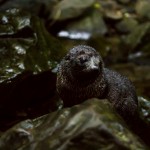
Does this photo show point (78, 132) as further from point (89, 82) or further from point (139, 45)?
point (139, 45)

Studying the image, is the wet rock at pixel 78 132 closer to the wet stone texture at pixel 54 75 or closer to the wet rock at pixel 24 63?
the wet stone texture at pixel 54 75

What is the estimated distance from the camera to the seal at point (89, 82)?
4.31 m

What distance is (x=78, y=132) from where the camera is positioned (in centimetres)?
341

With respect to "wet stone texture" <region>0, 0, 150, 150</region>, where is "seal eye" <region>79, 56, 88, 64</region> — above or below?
above

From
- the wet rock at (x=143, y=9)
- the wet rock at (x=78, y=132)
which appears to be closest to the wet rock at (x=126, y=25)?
the wet rock at (x=143, y=9)

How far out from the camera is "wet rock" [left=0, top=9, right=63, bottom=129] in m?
5.78

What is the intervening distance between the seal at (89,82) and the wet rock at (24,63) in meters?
1.25

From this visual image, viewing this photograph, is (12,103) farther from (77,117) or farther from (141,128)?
(77,117)

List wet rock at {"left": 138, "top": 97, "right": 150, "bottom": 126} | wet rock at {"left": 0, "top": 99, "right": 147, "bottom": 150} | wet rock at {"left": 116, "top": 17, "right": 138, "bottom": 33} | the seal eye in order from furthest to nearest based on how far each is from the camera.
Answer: wet rock at {"left": 116, "top": 17, "right": 138, "bottom": 33}, wet rock at {"left": 138, "top": 97, "right": 150, "bottom": 126}, the seal eye, wet rock at {"left": 0, "top": 99, "right": 147, "bottom": 150}

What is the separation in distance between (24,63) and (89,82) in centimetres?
165

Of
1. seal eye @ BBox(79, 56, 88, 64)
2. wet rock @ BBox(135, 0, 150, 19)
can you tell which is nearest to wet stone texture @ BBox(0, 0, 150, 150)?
seal eye @ BBox(79, 56, 88, 64)

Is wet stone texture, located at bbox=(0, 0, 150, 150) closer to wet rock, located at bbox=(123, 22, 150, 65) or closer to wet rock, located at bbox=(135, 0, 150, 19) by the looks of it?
wet rock, located at bbox=(123, 22, 150, 65)

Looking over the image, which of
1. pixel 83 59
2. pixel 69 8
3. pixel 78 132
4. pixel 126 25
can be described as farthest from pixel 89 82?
pixel 126 25

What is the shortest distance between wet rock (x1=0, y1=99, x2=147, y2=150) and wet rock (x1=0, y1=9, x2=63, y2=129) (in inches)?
77.5
